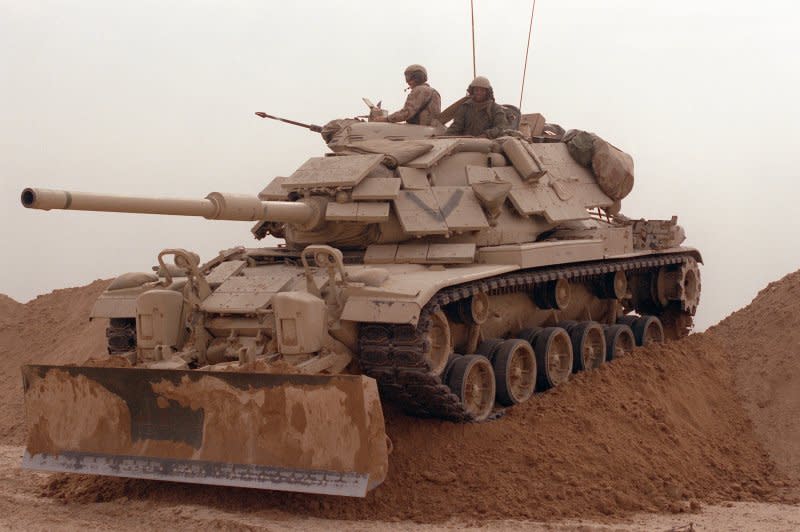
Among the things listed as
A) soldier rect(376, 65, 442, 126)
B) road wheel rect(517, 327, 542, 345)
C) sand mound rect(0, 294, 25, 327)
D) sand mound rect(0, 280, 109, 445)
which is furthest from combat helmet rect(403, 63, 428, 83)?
sand mound rect(0, 294, 25, 327)

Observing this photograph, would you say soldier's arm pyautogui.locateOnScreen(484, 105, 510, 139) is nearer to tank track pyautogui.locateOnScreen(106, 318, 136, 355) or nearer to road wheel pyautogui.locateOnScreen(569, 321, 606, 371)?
road wheel pyautogui.locateOnScreen(569, 321, 606, 371)

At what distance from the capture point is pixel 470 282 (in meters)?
9.64

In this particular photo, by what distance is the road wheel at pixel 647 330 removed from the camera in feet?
44.6

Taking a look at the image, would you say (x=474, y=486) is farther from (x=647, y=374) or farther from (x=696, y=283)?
(x=696, y=283)

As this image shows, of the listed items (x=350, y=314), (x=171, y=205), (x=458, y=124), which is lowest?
(x=350, y=314)

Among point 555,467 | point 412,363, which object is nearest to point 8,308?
point 412,363

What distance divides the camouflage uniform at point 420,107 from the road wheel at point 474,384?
3649 mm

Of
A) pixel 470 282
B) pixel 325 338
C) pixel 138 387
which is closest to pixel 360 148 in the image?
pixel 470 282

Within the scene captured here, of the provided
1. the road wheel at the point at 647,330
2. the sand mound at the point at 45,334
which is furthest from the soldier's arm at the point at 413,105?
the sand mound at the point at 45,334

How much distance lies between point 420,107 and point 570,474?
5152mm

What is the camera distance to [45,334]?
15.3m

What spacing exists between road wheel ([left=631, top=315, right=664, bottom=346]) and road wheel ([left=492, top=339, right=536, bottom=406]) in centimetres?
329

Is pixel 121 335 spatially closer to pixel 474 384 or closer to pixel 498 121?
pixel 474 384

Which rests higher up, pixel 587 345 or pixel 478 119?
pixel 478 119
